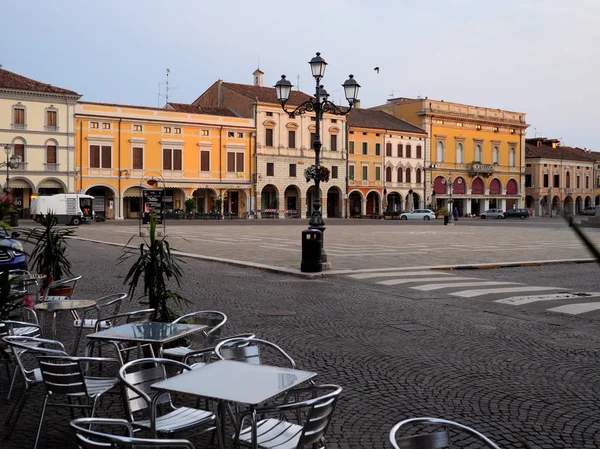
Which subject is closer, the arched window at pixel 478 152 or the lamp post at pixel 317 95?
the lamp post at pixel 317 95

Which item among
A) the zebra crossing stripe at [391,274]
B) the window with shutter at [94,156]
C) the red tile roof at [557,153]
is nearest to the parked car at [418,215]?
the window with shutter at [94,156]

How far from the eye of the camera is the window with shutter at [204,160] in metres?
58.1

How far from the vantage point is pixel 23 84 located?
1950 inches

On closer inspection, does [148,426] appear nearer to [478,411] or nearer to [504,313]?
[478,411]

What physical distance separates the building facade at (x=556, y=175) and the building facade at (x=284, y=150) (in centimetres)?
3228

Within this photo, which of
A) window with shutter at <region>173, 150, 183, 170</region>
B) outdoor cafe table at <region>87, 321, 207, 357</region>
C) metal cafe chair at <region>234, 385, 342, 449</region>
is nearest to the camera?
metal cafe chair at <region>234, 385, 342, 449</region>

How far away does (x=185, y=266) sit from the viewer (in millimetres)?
16844

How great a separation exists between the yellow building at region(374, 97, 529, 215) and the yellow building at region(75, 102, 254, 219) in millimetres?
23225

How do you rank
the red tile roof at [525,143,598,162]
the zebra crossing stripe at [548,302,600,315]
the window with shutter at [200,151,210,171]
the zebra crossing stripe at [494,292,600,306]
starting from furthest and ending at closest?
the red tile roof at [525,143,598,162] → the window with shutter at [200,151,210,171] → the zebra crossing stripe at [494,292,600,306] → the zebra crossing stripe at [548,302,600,315]

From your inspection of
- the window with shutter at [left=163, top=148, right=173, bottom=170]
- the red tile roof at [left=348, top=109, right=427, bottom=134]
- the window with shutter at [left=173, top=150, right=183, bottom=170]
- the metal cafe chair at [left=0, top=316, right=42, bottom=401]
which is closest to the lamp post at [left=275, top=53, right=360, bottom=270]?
the metal cafe chair at [left=0, top=316, right=42, bottom=401]

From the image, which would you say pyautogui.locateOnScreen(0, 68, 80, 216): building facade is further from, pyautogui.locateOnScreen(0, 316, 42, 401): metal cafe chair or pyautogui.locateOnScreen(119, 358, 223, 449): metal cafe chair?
pyautogui.locateOnScreen(119, 358, 223, 449): metal cafe chair

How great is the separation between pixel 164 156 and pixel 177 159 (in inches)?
48.6

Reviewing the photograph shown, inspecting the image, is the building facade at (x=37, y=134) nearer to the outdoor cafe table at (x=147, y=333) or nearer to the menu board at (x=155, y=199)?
the menu board at (x=155, y=199)

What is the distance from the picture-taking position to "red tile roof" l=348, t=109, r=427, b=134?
6800 cm
